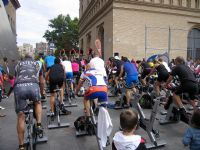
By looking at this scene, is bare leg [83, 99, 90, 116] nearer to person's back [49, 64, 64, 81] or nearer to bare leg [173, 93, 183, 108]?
person's back [49, 64, 64, 81]

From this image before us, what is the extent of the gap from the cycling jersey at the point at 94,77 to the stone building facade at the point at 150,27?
67.6 feet

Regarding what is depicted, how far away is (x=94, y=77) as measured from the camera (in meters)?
5.55

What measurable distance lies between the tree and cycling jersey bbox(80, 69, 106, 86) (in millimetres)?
70995

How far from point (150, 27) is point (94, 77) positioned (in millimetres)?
21691

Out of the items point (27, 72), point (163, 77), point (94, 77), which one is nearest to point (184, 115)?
point (163, 77)

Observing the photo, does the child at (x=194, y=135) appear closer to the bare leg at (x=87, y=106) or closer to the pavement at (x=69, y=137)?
the pavement at (x=69, y=137)

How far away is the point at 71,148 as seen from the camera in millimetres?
5617

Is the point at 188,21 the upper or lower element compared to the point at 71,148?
upper

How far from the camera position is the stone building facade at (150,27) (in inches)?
1049

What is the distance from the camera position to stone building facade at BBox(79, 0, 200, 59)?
87.5 feet

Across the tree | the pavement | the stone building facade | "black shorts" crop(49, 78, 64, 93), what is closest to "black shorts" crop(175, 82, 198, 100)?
the pavement

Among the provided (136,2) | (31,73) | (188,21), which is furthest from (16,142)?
(188,21)

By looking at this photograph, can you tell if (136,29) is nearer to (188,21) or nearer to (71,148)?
(188,21)

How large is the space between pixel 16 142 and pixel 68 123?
1733 mm
